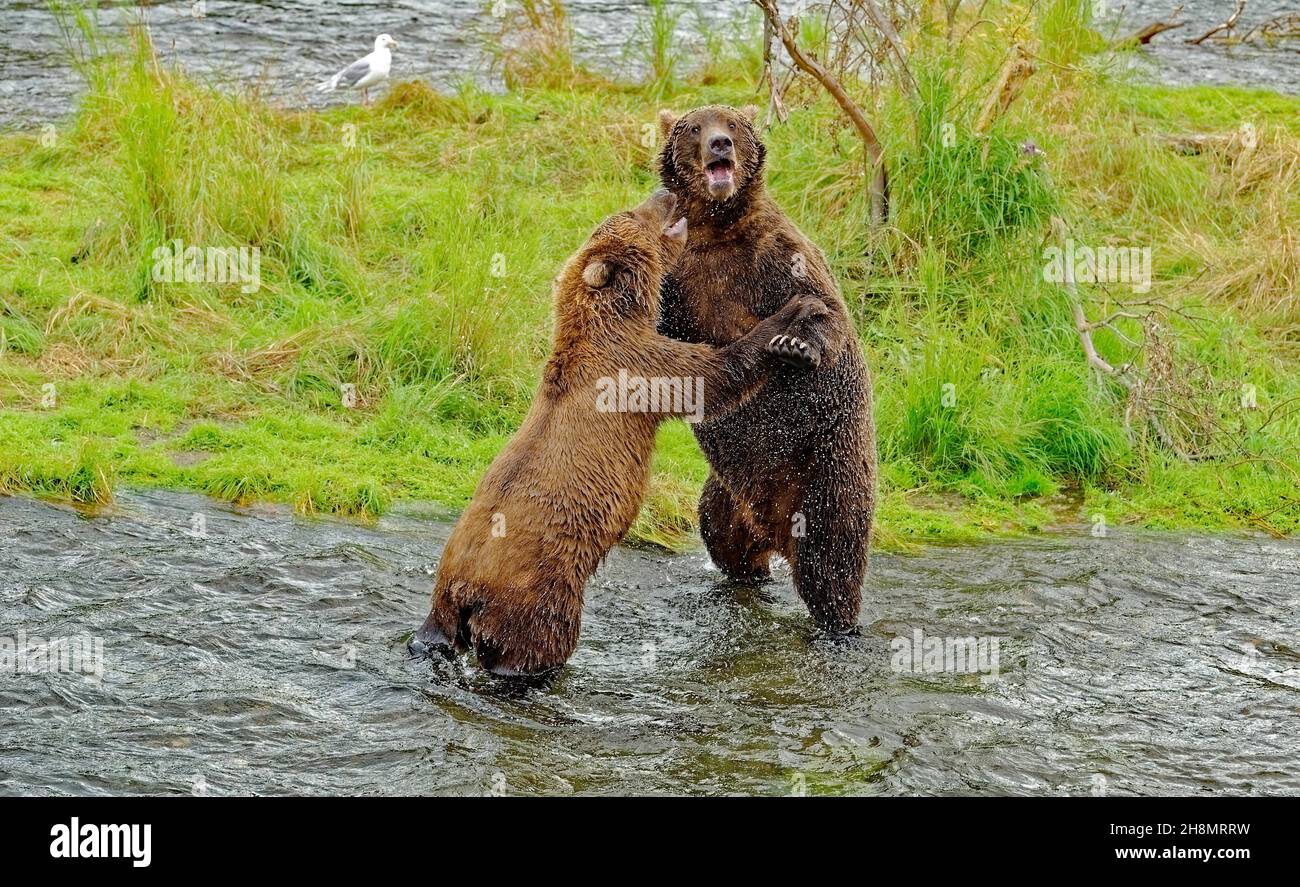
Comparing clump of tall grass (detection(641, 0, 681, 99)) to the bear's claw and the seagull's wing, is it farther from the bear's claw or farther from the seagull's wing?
the bear's claw

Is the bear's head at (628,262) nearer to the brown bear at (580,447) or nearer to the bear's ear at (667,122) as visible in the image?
the brown bear at (580,447)

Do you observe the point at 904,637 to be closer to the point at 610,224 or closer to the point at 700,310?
the point at 700,310

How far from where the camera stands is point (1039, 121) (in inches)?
445

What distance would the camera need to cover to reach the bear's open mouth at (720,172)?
6.11 metres

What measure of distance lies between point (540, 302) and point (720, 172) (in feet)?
12.0

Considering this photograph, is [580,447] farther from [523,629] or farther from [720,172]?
[720,172]

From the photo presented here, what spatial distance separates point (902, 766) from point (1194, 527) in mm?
3668

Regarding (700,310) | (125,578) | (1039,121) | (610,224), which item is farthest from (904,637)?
(1039,121)

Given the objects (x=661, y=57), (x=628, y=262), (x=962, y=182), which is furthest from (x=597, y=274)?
(x=661, y=57)

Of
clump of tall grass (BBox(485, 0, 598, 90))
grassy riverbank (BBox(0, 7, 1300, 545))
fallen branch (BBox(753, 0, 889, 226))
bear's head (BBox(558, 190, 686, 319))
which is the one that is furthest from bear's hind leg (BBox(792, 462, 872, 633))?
clump of tall grass (BBox(485, 0, 598, 90))

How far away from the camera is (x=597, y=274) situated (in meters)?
6.18
